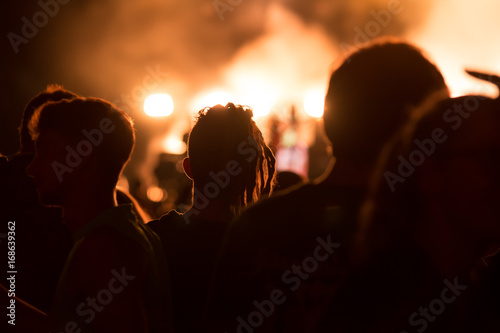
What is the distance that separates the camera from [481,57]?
16.2 meters

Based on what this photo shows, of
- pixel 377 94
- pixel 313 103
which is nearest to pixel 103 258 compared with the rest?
pixel 377 94

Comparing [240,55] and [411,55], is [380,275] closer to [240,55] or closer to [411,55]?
[411,55]

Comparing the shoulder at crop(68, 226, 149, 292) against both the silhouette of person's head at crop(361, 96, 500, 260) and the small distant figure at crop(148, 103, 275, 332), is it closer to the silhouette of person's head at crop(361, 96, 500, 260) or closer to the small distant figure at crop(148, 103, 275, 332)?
→ the small distant figure at crop(148, 103, 275, 332)

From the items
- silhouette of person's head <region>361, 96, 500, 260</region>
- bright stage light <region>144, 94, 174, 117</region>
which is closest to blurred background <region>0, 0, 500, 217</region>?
bright stage light <region>144, 94, 174, 117</region>

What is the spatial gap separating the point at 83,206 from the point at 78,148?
27cm

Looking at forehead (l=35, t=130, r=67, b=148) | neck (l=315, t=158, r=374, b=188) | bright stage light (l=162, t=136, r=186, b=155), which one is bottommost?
bright stage light (l=162, t=136, r=186, b=155)

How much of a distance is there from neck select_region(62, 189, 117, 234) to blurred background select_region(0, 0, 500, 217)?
2509 mm

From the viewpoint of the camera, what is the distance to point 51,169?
2.31 m

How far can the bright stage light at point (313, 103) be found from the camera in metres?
20.1

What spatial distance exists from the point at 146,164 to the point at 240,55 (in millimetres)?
5542

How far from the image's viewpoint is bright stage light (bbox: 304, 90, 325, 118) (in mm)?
20078

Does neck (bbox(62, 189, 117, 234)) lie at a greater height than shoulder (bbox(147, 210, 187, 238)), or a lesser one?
greater

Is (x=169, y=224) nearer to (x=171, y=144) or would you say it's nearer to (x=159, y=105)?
(x=159, y=105)

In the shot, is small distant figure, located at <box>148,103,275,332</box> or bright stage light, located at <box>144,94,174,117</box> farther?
bright stage light, located at <box>144,94,174,117</box>
